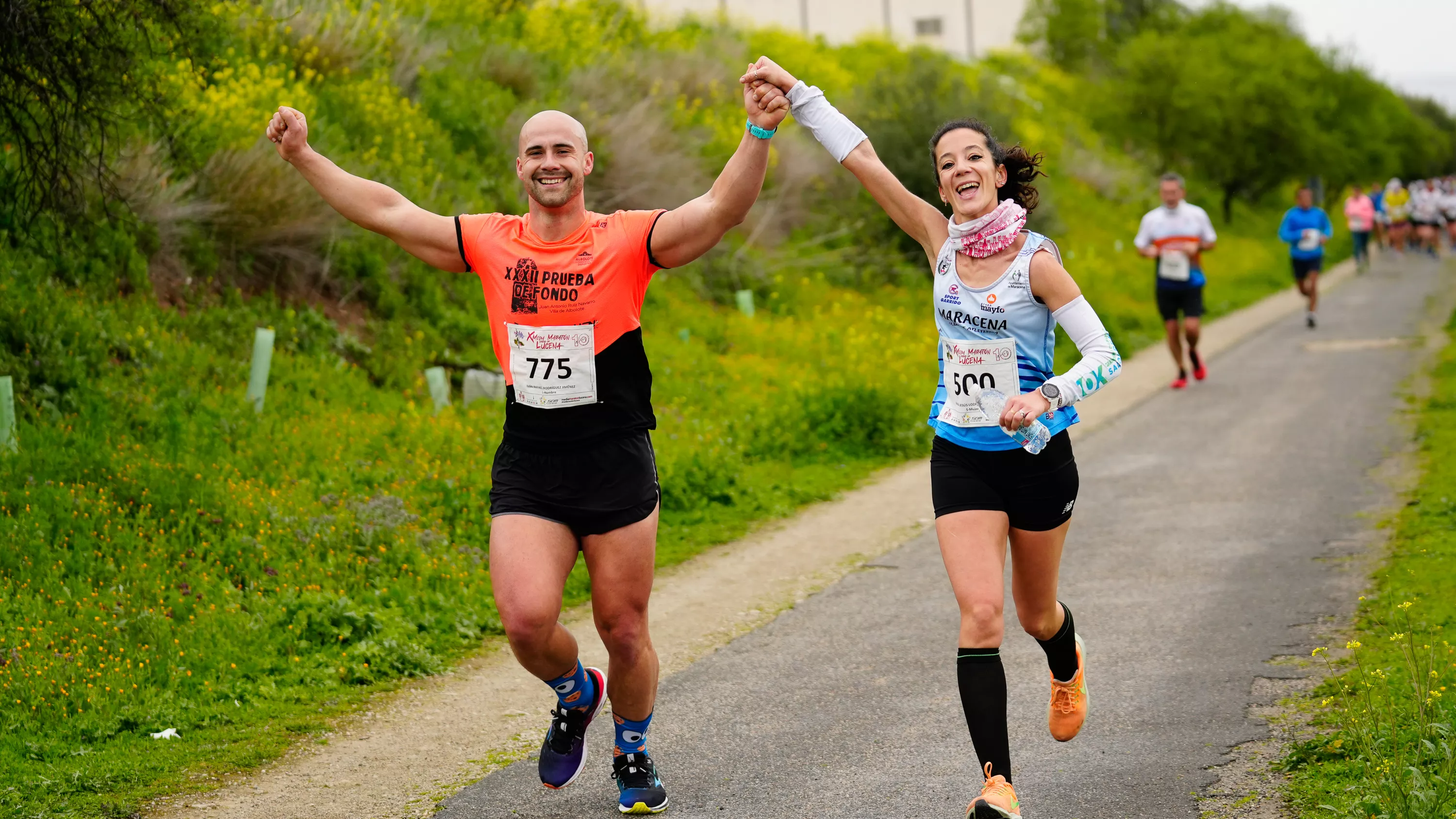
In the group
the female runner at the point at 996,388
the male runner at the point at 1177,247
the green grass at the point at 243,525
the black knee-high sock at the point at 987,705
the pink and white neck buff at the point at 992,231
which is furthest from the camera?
the male runner at the point at 1177,247

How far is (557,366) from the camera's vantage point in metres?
4.57

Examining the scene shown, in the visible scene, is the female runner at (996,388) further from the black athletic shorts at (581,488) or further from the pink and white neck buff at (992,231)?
the black athletic shorts at (581,488)

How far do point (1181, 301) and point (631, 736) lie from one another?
37.3 feet

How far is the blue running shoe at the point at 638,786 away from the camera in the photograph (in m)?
4.75

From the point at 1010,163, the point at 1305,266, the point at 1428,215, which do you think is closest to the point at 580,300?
the point at 1010,163

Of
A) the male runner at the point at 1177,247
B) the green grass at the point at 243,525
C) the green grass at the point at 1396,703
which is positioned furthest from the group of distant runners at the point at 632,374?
the male runner at the point at 1177,247

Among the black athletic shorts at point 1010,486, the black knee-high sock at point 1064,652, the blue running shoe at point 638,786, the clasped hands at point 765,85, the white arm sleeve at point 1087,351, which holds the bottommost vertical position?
the blue running shoe at point 638,786

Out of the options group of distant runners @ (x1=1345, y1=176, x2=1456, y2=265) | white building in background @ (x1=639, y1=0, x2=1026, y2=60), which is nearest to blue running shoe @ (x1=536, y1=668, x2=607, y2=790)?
group of distant runners @ (x1=1345, y1=176, x2=1456, y2=265)

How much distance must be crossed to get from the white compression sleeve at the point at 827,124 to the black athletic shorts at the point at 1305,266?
17.3 m

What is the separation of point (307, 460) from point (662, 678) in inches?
137

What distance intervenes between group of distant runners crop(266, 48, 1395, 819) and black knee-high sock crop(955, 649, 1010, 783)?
44 mm

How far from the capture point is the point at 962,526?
4.53 metres

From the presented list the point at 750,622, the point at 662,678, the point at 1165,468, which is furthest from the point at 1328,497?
the point at 662,678

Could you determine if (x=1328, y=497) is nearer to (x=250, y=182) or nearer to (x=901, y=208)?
(x=901, y=208)
